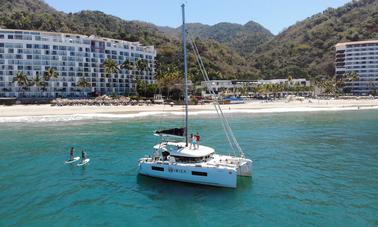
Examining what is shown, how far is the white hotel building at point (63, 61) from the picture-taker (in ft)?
463

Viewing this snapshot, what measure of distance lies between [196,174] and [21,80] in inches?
4599

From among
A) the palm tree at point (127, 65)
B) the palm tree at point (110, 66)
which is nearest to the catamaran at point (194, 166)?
the palm tree at point (110, 66)

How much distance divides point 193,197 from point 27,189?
13140mm

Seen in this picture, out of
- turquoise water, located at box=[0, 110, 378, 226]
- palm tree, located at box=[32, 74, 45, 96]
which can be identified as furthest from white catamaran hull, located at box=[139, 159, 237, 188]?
palm tree, located at box=[32, 74, 45, 96]

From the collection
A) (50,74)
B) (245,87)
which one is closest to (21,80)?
(50,74)

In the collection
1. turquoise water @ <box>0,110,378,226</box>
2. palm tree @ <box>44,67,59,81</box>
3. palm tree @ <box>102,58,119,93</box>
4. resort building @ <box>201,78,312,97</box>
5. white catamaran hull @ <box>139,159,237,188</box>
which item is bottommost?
turquoise water @ <box>0,110,378,226</box>

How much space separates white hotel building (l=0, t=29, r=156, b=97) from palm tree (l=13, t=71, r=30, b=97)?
10.9 feet

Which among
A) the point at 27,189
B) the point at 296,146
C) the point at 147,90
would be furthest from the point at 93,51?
the point at 27,189

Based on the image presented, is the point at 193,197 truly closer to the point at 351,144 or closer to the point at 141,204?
the point at 141,204

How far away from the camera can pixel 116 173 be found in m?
36.9

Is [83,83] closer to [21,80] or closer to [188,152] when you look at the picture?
[21,80]

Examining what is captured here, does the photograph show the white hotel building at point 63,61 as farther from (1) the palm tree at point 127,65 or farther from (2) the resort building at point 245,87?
(2) the resort building at point 245,87

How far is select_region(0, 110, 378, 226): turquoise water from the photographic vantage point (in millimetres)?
24891

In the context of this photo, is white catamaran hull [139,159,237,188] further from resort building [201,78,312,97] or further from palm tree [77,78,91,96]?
resort building [201,78,312,97]
